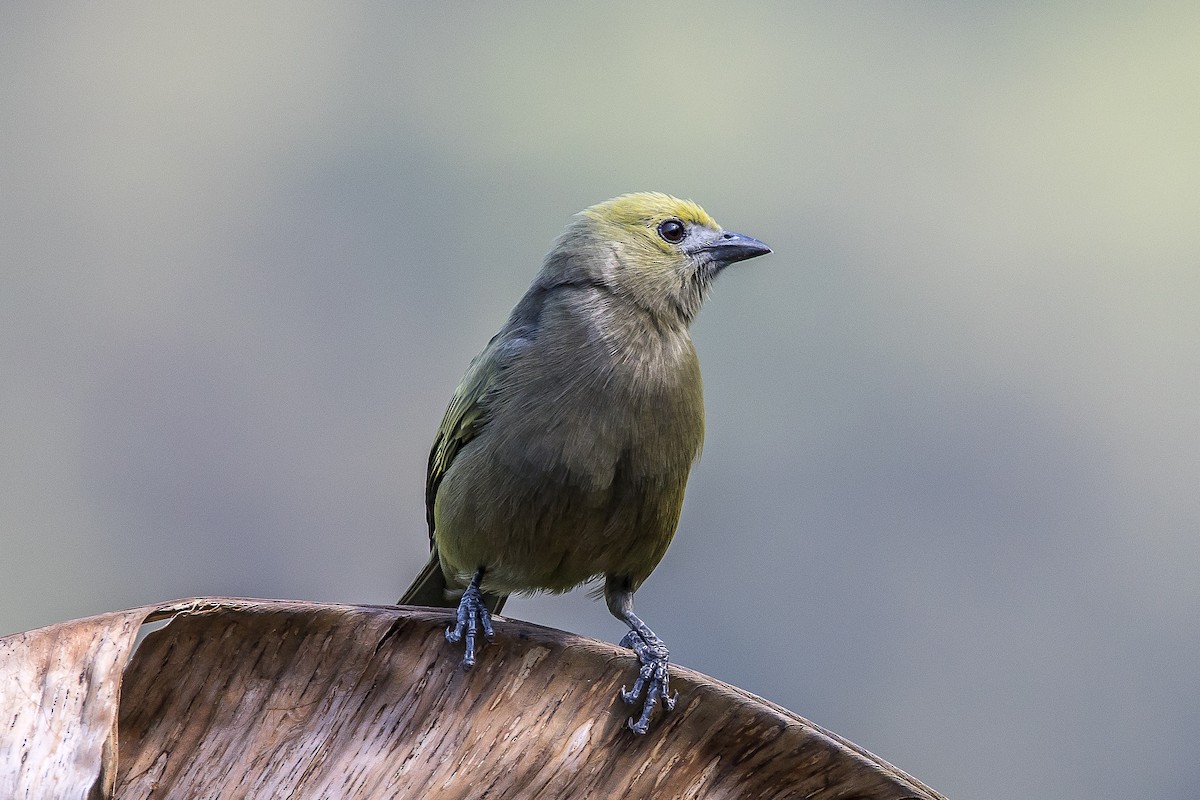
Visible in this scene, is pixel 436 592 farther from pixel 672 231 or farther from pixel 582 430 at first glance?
pixel 672 231

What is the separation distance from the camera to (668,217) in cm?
318

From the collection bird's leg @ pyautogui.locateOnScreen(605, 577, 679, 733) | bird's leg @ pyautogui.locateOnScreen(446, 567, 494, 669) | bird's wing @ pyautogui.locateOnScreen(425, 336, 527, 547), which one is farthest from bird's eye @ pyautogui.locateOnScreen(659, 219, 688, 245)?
bird's leg @ pyautogui.locateOnScreen(446, 567, 494, 669)

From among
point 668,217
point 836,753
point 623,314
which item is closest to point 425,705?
point 836,753

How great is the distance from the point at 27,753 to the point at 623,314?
1.66 meters

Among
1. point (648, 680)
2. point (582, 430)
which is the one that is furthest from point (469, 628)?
point (582, 430)

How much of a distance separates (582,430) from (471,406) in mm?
356

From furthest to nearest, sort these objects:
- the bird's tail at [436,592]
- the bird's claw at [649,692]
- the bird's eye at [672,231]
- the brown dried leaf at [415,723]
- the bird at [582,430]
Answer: the bird's tail at [436,592] < the bird's eye at [672,231] < the bird at [582,430] < the bird's claw at [649,692] < the brown dried leaf at [415,723]

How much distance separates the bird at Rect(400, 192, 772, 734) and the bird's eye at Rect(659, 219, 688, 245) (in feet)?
0.09

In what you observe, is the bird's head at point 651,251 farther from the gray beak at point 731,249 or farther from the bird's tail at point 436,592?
the bird's tail at point 436,592

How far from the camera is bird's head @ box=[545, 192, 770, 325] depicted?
300 centimetres

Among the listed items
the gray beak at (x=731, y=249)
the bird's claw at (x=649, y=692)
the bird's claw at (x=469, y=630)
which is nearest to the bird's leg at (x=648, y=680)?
the bird's claw at (x=649, y=692)

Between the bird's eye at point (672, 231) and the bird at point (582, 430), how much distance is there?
3 cm

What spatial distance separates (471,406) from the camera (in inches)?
114

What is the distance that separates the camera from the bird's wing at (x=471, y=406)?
286cm
